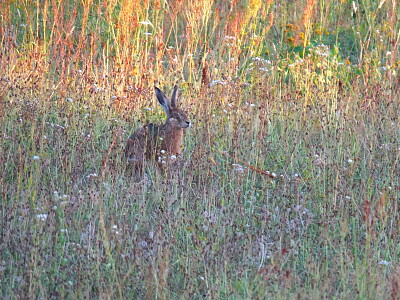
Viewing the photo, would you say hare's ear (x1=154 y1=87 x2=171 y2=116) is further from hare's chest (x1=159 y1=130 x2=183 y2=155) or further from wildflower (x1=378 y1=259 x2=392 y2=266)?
wildflower (x1=378 y1=259 x2=392 y2=266)

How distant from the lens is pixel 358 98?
6746mm

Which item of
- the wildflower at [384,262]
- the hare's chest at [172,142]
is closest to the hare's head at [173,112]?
the hare's chest at [172,142]

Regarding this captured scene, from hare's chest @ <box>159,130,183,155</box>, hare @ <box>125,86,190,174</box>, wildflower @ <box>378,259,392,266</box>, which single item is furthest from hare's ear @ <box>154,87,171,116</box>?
wildflower @ <box>378,259,392,266</box>

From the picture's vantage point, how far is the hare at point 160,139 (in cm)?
544

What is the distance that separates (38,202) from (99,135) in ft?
4.55

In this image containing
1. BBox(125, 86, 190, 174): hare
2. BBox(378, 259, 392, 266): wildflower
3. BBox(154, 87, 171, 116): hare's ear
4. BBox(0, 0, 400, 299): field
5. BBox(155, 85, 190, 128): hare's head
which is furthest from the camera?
BBox(154, 87, 171, 116): hare's ear

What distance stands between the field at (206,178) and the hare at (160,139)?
0.13 m

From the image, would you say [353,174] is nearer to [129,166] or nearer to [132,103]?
[129,166]

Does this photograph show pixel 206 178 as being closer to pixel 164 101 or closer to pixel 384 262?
pixel 164 101

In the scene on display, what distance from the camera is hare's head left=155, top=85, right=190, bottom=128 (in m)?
5.82

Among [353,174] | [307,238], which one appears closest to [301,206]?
[307,238]

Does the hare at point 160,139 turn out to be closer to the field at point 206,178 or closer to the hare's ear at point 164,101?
the hare's ear at point 164,101

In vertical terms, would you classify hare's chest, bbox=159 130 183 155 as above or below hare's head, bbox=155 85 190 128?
below

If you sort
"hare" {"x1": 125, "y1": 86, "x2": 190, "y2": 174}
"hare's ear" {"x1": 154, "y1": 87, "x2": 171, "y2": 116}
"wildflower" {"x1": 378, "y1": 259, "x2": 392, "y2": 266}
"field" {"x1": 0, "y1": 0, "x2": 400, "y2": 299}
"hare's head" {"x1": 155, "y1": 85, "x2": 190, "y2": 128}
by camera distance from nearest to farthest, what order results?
1. "field" {"x1": 0, "y1": 0, "x2": 400, "y2": 299}
2. "wildflower" {"x1": 378, "y1": 259, "x2": 392, "y2": 266}
3. "hare" {"x1": 125, "y1": 86, "x2": 190, "y2": 174}
4. "hare's head" {"x1": 155, "y1": 85, "x2": 190, "y2": 128}
5. "hare's ear" {"x1": 154, "y1": 87, "x2": 171, "y2": 116}
